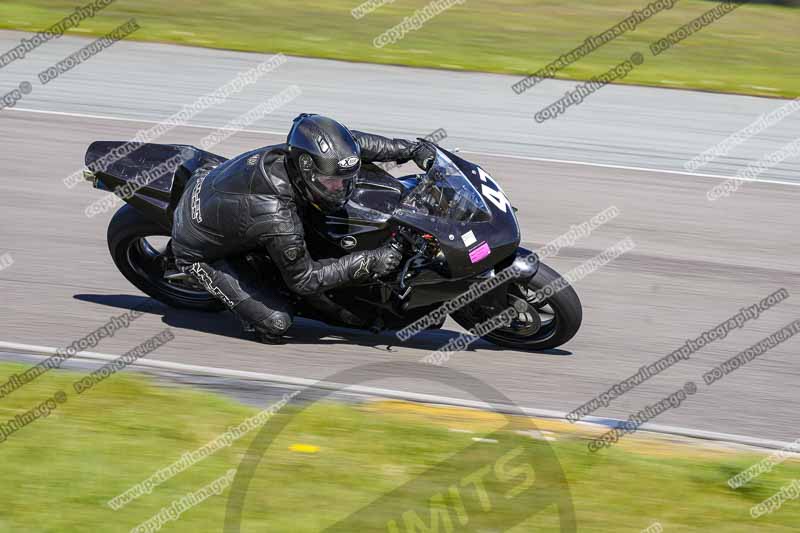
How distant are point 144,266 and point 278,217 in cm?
174

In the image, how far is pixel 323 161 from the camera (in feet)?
21.2

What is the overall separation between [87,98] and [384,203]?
7.93 metres

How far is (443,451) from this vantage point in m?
5.78

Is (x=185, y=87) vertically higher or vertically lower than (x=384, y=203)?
lower

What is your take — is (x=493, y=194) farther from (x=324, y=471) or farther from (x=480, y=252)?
(x=324, y=471)

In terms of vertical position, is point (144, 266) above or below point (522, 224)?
above

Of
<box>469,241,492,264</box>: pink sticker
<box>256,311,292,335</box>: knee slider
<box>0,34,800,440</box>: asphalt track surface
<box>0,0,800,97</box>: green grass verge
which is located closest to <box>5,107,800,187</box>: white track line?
<box>0,34,800,440</box>: asphalt track surface

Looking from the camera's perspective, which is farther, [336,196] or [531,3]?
[531,3]

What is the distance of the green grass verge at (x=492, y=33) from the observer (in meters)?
16.1

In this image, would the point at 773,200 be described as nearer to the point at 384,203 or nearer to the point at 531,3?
the point at 384,203

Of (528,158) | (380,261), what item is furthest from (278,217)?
(528,158)

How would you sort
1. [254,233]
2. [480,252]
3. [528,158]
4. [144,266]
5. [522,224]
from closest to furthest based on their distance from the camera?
1. [480,252]
2. [254,233]
3. [144,266]
4. [522,224]
5. [528,158]

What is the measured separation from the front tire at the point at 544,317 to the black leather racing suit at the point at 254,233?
1.01m

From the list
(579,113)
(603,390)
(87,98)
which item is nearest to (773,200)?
(579,113)
